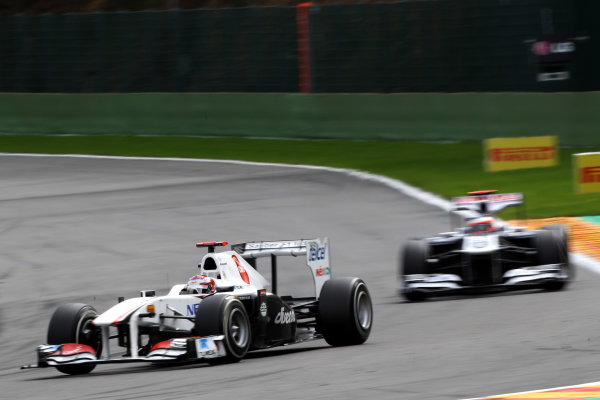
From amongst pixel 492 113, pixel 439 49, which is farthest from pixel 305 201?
pixel 439 49

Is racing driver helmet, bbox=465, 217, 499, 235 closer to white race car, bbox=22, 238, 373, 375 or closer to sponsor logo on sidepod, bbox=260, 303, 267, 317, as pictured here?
white race car, bbox=22, 238, 373, 375

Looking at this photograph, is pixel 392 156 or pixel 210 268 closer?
pixel 210 268

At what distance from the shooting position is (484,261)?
1309cm

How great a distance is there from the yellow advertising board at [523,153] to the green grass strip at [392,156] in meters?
0.40

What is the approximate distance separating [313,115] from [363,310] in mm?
20194

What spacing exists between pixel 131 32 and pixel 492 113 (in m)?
12.3

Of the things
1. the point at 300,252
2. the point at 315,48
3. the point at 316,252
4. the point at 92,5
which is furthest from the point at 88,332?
the point at 92,5

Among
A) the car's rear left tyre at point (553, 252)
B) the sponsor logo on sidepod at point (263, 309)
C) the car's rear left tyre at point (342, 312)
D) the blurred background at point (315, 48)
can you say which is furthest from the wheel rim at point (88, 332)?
the blurred background at point (315, 48)

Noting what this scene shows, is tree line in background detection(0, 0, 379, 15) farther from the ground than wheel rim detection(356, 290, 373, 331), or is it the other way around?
tree line in background detection(0, 0, 379, 15)

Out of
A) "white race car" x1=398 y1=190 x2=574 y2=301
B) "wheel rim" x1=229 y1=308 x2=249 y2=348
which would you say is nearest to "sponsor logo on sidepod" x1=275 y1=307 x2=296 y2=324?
"wheel rim" x1=229 y1=308 x2=249 y2=348

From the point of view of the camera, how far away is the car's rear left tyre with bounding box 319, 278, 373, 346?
1077 cm

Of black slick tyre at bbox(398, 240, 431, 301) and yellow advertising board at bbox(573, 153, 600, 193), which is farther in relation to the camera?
yellow advertising board at bbox(573, 153, 600, 193)

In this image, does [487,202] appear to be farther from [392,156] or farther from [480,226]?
[392,156]

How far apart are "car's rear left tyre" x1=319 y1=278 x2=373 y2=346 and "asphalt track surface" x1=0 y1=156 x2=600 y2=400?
20cm
